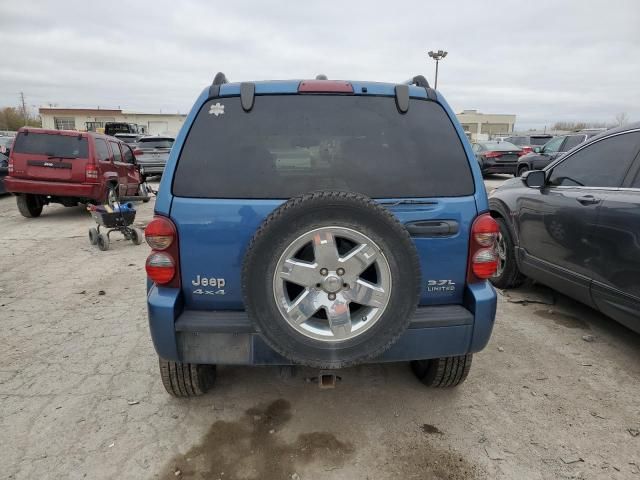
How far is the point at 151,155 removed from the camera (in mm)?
15641

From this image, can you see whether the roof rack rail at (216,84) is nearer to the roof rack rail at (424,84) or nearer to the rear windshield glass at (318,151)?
the rear windshield glass at (318,151)

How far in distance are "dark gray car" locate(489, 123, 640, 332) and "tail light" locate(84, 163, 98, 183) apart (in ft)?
24.6

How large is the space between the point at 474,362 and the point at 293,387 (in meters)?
1.42

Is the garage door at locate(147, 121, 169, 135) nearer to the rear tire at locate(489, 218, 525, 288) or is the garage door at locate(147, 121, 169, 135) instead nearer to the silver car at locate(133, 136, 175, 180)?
the silver car at locate(133, 136, 175, 180)

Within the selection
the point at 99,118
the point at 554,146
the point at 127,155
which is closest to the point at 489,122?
the point at 99,118

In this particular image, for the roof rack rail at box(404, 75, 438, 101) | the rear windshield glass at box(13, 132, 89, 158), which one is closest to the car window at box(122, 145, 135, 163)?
the rear windshield glass at box(13, 132, 89, 158)

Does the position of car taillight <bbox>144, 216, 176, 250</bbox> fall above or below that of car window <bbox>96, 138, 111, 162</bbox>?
below

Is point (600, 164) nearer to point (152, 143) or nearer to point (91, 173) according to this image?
point (91, 173)

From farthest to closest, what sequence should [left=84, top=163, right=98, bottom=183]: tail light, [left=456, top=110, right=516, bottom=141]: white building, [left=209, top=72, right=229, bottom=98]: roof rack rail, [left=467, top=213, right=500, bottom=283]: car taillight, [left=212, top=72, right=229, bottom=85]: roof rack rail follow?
[left=456, top=110, right=516, bottom=141]: white building → [left=84, top=163, right=98, bottom=183]: tail light → [left=212, top=72, right=229, bottom=85]: roof rack rail → [left=209, top=72, right=229, bottom=98]: roof rack rail → [left=467, top=213, right=500, bottom=283]: car taillight

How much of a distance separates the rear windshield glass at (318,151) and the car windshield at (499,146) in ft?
48.4

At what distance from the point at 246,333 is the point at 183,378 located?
0.72 metres

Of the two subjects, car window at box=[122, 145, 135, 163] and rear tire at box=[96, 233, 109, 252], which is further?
car window at box=[122, 145, 135, 163]

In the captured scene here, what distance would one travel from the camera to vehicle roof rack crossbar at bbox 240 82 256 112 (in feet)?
7.58

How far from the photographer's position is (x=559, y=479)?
2.11m
